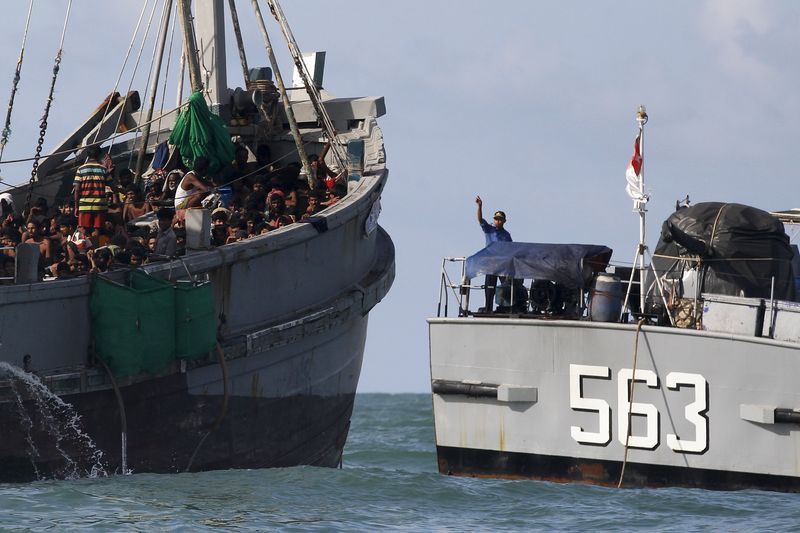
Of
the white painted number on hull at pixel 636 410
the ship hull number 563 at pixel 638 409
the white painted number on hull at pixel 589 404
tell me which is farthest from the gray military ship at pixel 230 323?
the white painted number on hull at pixel 636 410

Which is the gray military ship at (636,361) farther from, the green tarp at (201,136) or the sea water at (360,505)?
the green tarp at (201,136)

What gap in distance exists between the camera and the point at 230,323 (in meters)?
20.6

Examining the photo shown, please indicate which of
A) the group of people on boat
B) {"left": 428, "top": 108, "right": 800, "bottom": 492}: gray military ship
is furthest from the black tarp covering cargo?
the group of people on boat

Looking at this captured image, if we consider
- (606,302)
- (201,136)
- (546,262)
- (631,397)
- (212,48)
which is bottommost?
(631,397)

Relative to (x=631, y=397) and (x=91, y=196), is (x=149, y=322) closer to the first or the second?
(x=91, y=196)

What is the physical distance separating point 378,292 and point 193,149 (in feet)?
10.9

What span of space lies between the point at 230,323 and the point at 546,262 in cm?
471

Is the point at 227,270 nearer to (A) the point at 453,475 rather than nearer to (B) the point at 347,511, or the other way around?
(B) the point at 347,511

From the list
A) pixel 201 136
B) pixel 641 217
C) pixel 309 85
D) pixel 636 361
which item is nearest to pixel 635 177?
pixel 641 217

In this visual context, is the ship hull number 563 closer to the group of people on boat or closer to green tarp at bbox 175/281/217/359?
the group of people on boat

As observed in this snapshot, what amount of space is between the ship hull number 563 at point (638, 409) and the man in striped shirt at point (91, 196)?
6358 mm

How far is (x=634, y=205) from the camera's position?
887 inches

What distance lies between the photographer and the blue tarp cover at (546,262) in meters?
22.9

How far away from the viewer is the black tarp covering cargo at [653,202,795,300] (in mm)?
22094
